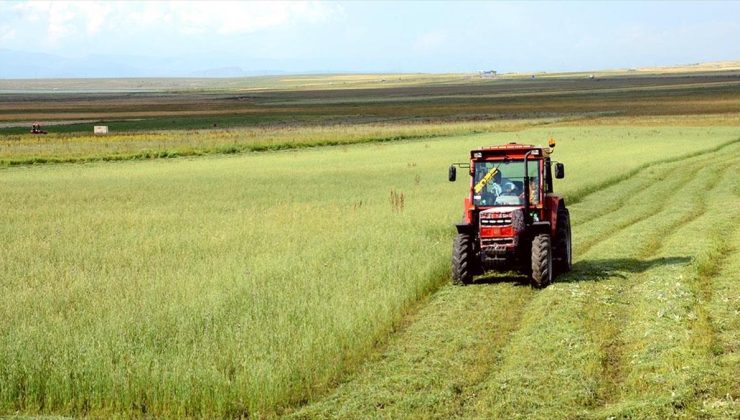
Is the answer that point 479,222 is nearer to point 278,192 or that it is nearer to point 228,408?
point 228,408

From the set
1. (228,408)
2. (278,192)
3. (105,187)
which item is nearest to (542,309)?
(228,408)

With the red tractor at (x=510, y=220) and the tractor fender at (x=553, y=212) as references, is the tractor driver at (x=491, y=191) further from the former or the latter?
the tractor fender at (x=553, y=212)

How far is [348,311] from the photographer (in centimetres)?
1295

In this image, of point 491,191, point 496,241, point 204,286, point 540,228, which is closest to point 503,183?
point 491,191

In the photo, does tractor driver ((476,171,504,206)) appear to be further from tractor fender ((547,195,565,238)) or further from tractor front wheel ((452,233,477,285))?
tractor fender ((547,195,565,238))

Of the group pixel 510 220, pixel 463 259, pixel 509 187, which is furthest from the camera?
pixel 509 187

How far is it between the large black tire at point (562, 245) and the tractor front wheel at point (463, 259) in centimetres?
179

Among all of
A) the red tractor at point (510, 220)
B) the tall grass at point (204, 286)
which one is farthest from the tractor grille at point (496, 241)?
the tall grass at point (204, 286)

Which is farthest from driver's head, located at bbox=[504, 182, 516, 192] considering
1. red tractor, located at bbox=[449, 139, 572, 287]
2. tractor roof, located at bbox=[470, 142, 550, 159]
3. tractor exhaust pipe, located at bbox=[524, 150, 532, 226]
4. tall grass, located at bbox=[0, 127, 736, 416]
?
tall grass, located at bbox=[0, 127, 736, 416]

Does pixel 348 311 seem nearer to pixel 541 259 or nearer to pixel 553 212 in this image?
pixel 541 259

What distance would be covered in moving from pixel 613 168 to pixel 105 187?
63.8ft

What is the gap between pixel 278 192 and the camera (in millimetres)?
31031

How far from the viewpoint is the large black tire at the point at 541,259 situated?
49.5ft

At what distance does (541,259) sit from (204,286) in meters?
5.41
